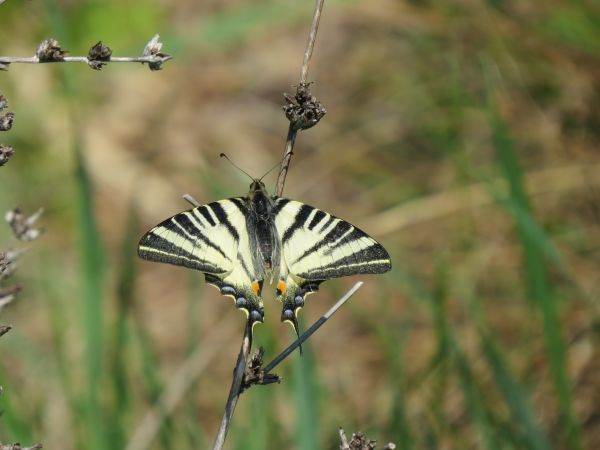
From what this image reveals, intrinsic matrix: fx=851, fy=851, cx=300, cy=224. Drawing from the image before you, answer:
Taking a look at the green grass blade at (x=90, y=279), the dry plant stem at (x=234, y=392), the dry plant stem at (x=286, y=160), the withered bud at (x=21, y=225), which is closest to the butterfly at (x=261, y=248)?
the dry plant stem at (x=286, y=160)

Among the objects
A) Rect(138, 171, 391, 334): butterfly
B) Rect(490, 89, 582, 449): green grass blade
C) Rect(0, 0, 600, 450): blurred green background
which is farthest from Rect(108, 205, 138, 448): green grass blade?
Rect(490, 89, 582, 449): green grass blade

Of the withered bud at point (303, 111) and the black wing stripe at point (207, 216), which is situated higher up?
the black wing stripe at point (207, 216)

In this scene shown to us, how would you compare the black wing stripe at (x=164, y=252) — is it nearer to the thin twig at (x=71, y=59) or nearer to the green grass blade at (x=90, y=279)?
the thin twig at (x=71, y=59)

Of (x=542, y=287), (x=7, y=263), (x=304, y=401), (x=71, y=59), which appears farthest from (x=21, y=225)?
(x=542, y=287)

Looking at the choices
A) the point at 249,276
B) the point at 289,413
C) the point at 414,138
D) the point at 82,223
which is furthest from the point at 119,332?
the point at 414,138

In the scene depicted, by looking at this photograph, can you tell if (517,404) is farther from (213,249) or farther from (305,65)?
(305,65)

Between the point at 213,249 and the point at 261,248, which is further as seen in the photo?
the point at 261,248

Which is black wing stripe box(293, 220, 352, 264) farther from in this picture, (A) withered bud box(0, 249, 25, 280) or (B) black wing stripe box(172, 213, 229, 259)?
(A) withered bud box(0, 249, 25, 280)
